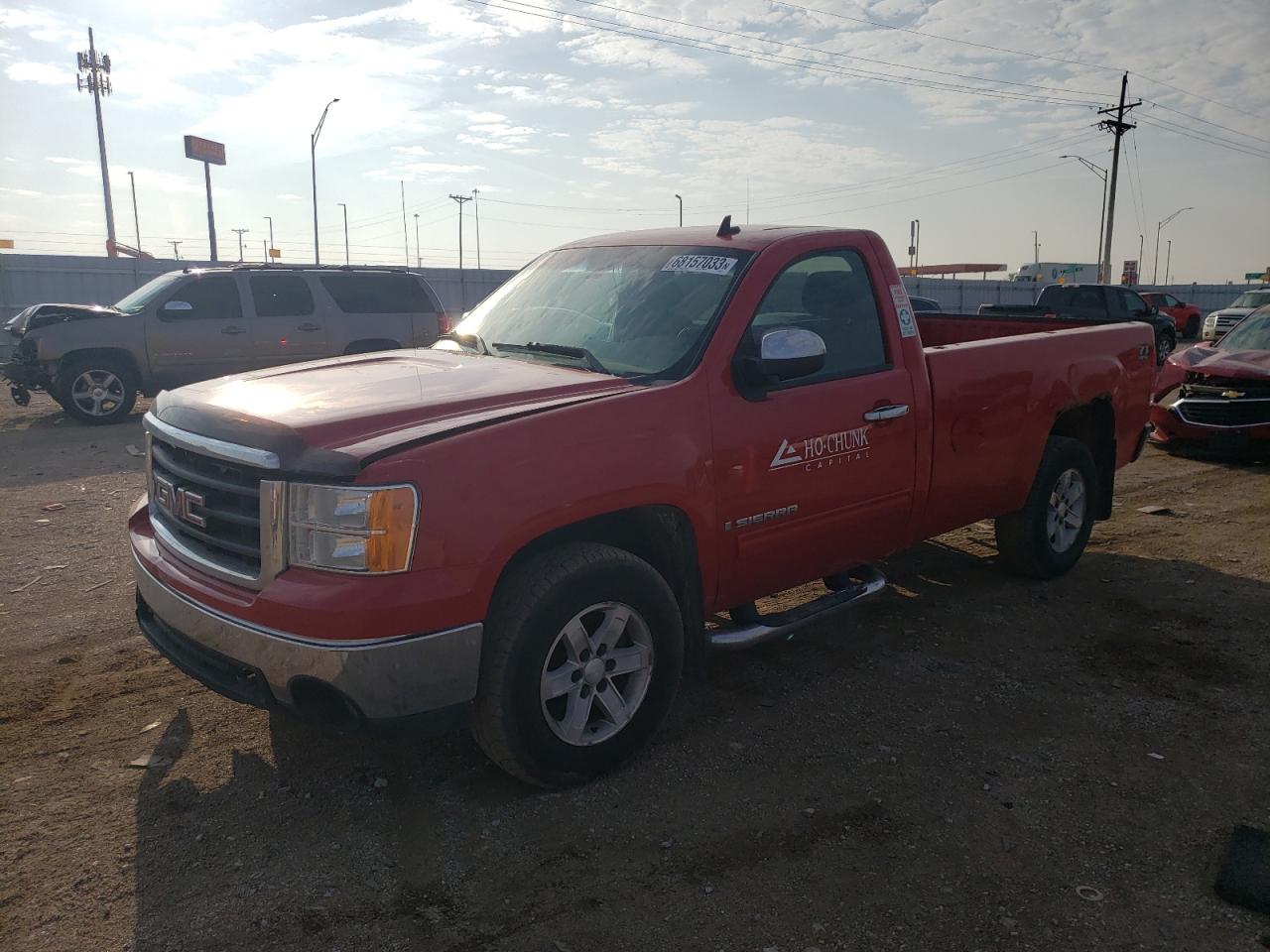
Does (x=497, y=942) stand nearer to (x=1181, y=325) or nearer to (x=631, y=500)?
(x=631, y=500)

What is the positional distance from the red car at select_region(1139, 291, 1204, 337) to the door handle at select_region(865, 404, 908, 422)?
31.5 m

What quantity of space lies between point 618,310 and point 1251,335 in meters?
9.34

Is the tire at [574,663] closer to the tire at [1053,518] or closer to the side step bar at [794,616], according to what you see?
the side step bar at [794,616]

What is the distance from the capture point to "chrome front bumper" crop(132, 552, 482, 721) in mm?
2832

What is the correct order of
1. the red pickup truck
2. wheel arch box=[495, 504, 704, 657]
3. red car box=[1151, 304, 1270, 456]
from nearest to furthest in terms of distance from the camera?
Result: the red pickup truck < wheel arch box=[495, 504, 704, 657] < red car box=[1151, 304, 1270, 456]

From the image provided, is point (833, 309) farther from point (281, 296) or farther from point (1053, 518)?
point (281, 296)

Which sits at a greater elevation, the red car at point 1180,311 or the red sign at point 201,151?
the red sign at point 201,151

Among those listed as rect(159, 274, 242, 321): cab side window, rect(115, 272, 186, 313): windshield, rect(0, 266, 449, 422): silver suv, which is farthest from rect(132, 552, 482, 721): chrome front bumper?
rect(115, 272, 186, 313): windshield

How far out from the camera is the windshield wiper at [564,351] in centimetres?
383

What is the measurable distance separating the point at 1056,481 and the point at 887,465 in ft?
6.14

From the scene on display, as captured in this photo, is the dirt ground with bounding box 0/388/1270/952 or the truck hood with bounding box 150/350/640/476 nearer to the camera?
the dirt ground with bounding box 0/388/1270/952

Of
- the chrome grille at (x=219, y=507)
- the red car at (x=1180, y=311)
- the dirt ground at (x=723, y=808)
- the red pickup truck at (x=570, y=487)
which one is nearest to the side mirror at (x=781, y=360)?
the red pickup truck at (x=570, y=487)

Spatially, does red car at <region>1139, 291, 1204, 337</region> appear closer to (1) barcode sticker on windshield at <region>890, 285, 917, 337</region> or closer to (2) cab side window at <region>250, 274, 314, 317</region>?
(2) cab side window at <region>250, 274, 314, 317</region>

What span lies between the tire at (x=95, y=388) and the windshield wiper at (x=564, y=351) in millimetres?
10064
